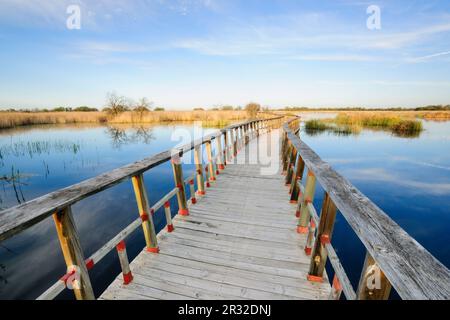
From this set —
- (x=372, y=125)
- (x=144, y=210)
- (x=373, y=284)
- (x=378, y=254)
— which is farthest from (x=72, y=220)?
(x=372, y=125)

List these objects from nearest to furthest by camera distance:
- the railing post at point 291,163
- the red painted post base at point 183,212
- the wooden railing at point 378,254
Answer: the wooden railing at point 378,254, the red painted post base at point 183,212, the railing post at point 291,163

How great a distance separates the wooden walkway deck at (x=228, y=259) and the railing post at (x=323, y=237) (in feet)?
0.45

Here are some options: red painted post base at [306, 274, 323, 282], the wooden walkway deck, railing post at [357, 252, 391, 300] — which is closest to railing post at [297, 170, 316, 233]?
the wooden walkway deck

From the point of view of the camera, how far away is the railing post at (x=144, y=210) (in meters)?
2.57

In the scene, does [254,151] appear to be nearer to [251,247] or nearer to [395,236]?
[251,247]

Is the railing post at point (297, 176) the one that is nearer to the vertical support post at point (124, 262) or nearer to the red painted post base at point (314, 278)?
the red painted post base at point (314, 278)

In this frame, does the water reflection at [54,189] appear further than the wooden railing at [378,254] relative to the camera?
Yes

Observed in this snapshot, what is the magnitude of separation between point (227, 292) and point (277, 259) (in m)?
0.86

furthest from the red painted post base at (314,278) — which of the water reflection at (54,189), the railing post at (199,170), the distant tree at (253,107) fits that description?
the distant tree at (253,107)

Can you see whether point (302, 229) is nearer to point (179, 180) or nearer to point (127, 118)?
point (179, 180)

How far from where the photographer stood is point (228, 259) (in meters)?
2.82

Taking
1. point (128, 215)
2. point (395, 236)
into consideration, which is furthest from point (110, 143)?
point (395, 236)

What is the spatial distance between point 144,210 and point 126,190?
8.29 metres

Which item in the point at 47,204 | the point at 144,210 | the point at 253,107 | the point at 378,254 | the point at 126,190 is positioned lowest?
the point at 126,190
